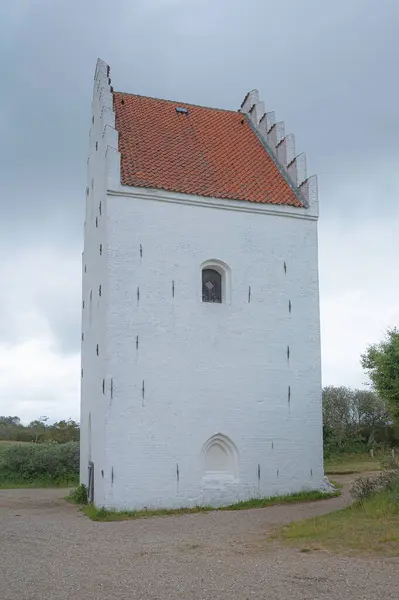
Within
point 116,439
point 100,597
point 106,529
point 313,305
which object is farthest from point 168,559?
point 313,305

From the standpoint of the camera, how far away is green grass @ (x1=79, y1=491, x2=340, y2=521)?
1424 cm

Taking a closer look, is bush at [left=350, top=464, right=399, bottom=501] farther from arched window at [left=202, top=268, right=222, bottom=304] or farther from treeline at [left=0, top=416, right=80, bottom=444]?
treeline at [left=0, top=416, right=80, bottom=444]

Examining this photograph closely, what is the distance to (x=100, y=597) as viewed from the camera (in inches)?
278

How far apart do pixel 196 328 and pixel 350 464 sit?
15.8 m

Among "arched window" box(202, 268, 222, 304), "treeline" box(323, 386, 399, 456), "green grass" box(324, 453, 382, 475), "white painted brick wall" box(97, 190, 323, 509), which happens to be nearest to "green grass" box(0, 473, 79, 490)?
"green grass" box(324, 453, 382, 475)

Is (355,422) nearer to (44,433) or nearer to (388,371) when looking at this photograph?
(44,433)

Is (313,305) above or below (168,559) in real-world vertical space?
above

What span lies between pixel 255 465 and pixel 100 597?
9292 millimetres

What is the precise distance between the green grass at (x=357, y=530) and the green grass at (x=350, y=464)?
12.5 meters

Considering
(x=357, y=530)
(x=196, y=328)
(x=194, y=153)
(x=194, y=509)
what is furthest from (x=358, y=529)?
(x=194, y=153)

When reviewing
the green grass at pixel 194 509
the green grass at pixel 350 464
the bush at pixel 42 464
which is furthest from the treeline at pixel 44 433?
the green grass at pixel 194 509

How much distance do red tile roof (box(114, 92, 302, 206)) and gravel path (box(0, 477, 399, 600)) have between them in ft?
26.9

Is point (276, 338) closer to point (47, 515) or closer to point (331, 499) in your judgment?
point (331, 499)

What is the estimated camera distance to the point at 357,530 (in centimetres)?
1023
